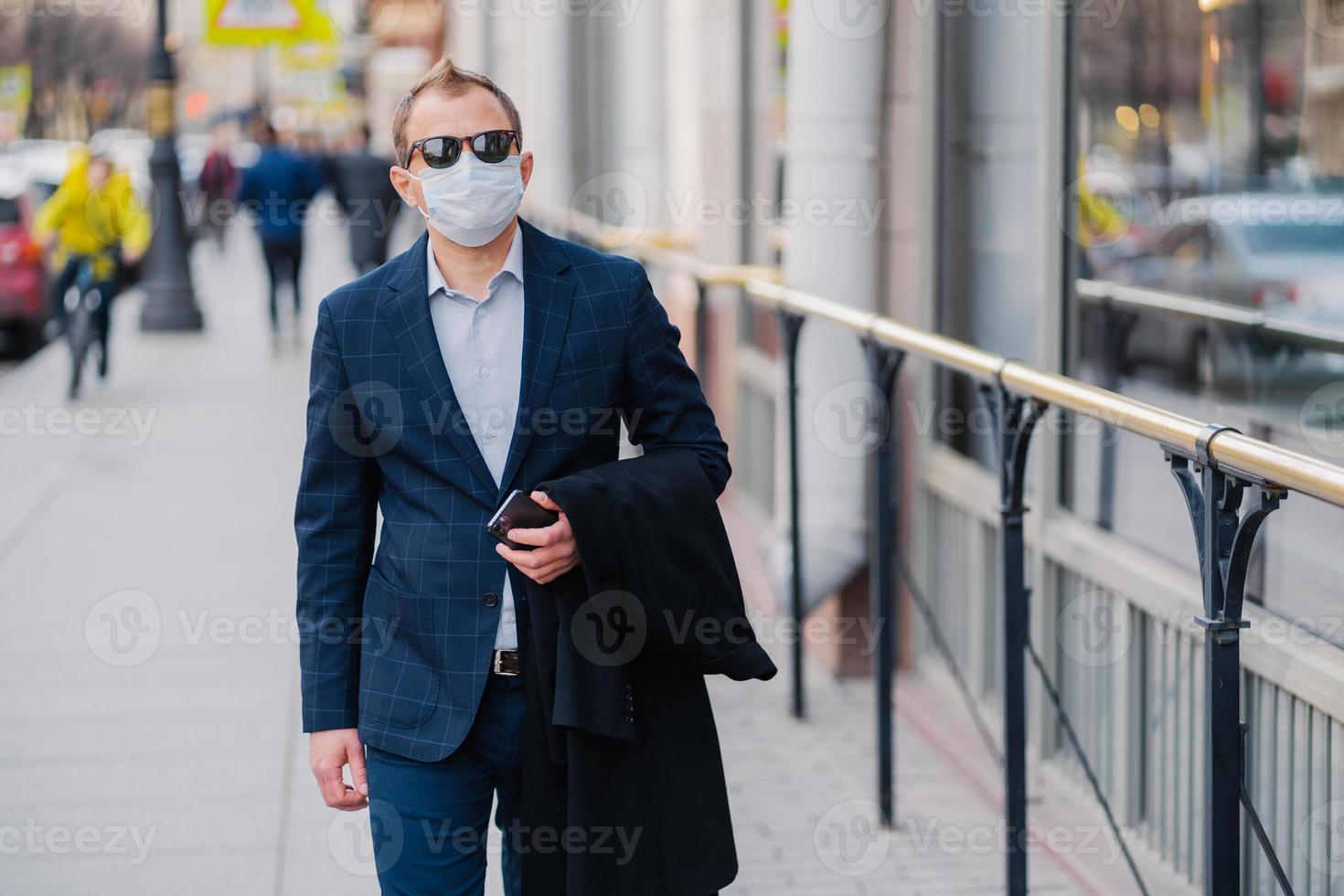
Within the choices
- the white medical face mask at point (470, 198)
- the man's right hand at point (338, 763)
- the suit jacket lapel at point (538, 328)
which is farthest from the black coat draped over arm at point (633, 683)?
the white medical face mask at point (470, 198)

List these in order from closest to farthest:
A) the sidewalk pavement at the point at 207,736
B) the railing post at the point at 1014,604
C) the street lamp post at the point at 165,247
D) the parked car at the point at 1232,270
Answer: the railing post at the point at 1014,604 → the sidewalk pavement at the point at 207,736 → the parked car at the point at 1232,270 → the street lamp post at the point at 165,247

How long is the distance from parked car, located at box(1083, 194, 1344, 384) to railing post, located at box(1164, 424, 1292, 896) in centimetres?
304

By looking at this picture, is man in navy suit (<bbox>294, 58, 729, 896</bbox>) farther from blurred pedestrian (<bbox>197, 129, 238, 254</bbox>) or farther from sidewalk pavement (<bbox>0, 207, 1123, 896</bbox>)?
blurred pedestrian (<bbox>197, 129, 238, 254</bbox>)

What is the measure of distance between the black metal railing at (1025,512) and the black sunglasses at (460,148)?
1194mm

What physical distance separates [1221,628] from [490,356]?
1.24 metres

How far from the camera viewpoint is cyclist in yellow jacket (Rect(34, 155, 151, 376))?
44.6ft

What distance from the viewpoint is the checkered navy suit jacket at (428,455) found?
9.71ft

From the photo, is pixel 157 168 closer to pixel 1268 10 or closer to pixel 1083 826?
pixel 1268 10

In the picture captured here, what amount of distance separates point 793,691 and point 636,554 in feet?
11.6

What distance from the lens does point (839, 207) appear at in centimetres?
646

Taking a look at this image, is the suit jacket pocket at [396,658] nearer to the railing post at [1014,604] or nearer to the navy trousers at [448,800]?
the navy trousers at [448,800]

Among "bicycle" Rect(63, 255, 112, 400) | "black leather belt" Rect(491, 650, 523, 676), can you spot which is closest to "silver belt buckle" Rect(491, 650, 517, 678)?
"black leather belt" Rect(491, 650, 523, 676)

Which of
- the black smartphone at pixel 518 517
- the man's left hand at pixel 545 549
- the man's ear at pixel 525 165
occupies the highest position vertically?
the man's ear at pixel 525 165

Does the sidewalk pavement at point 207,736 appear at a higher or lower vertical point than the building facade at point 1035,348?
lower
